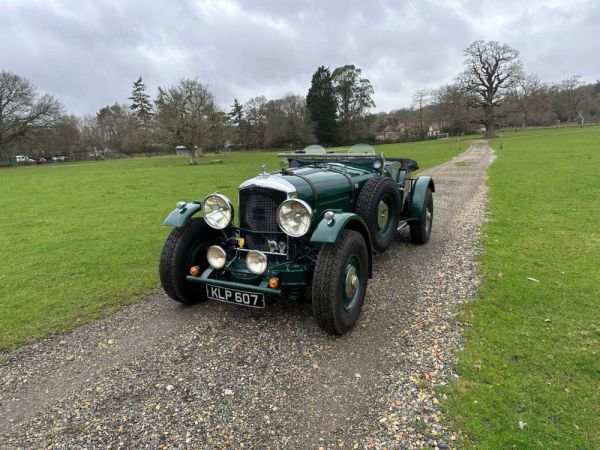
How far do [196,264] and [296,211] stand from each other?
1595 mm

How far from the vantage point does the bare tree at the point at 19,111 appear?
44.4 m

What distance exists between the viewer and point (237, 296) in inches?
159

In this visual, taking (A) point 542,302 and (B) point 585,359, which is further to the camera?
(A) point 542,302

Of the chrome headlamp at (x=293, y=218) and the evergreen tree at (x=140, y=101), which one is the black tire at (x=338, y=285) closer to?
the chrome headlamp at (x=293, y=218)

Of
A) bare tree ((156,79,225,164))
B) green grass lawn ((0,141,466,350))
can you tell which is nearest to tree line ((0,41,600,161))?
bare tree ((156,79,225,164))

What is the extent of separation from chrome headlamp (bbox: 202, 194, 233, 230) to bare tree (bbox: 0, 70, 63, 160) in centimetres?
5435

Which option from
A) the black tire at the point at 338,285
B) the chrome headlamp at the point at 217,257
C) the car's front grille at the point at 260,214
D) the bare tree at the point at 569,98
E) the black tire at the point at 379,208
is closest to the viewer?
the black tire at the point at 338,285

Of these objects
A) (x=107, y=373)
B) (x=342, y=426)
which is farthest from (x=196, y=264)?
(x=342, y=426)

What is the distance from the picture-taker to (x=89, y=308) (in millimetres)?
4914

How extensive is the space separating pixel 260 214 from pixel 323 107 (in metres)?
61.2

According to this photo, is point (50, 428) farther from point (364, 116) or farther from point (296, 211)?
point (364, 116)

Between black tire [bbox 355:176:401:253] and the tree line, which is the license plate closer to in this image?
black tire [bbox 355:176:401:253]

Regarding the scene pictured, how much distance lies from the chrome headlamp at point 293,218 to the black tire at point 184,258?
4.07ft

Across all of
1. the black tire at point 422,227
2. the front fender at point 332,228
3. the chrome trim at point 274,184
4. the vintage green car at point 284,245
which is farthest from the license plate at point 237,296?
the black tire at point 422,227
